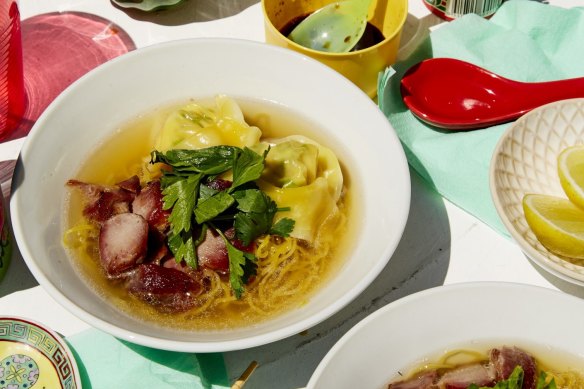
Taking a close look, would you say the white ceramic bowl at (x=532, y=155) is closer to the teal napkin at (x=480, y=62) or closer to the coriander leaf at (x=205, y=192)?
the teal napkin at (x=480, y=62)

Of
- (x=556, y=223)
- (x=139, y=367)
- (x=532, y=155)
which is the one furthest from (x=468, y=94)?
(x=139, y=367)

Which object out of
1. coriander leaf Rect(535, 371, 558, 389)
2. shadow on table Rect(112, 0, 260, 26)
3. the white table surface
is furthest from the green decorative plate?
coriander leaf Rect(535, 371, 558, 389)

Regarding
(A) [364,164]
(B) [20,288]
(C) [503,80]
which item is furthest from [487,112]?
(B) [20,288]

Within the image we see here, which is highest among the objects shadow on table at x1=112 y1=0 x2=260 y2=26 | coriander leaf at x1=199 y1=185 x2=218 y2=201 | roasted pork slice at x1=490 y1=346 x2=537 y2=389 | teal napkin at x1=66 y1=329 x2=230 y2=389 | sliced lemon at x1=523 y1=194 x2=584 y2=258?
shadow on table at x1=112 y1=0 x2=260 y2=26

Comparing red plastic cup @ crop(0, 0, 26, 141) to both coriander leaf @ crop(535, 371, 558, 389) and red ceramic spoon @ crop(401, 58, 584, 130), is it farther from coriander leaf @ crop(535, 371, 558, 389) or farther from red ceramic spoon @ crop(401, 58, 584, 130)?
coriander leaf @ crop(535, 371, 558, 389)

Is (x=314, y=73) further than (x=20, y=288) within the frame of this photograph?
Yes

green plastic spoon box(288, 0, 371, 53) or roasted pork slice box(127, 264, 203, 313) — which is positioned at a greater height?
green plastic spoon box(288, 0, 371, 53)

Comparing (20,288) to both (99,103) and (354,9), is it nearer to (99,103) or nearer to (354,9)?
(99,103)
